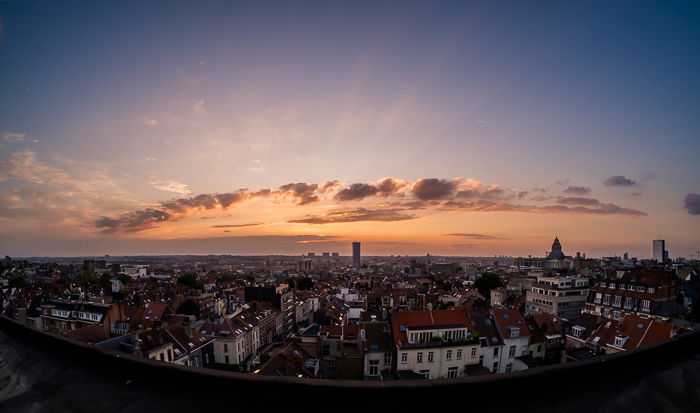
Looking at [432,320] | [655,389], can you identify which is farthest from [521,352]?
[655,389]

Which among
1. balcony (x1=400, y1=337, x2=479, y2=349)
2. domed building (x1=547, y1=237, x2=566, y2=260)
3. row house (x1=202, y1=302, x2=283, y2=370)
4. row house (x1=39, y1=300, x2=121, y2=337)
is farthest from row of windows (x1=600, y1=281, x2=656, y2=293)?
domed building (x1=547, y1=237, x2=566, y2=260)

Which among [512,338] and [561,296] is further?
[561,296]

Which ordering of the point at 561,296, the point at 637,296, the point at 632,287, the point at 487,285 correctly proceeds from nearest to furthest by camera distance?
the point at 637,296, the point at 632,287, the point at 561,296, the point at 487,285

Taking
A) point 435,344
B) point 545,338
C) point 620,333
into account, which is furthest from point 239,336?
point 620,333

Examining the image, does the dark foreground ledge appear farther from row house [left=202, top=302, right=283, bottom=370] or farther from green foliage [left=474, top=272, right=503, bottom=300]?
green foliage [left=474, top=272, right=503, bottom=300]

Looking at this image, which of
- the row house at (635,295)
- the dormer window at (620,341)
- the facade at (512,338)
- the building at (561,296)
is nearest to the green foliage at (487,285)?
the building at (561,296)

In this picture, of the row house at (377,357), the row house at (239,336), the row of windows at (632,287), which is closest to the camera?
the row house at (377,357)

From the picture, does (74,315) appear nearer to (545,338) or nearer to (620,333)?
(545,338)

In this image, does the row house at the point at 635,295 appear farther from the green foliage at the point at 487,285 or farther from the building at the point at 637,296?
the green foliage at the point at 487,285
